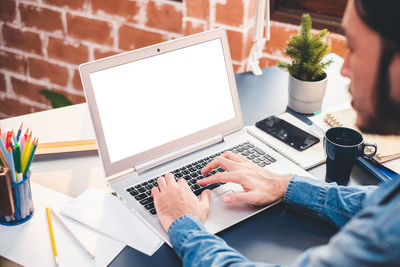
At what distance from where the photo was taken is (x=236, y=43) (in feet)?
5.30

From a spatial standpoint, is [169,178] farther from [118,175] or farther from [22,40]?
[22,40]

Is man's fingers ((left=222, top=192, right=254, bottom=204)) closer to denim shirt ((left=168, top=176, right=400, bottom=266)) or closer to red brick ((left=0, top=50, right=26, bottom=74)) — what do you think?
denim shirt ((left=168, top=176, right=400, bottom=266))

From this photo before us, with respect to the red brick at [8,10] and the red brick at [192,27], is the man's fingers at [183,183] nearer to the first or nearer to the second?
the red brick at [192,27]

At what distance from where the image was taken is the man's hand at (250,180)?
3.05ft

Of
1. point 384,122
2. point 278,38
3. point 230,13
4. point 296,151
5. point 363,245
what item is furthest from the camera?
point 278,38

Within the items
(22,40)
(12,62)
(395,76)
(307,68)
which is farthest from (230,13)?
(12,62)

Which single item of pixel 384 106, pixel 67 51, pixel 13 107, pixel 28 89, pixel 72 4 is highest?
pixel 384 106

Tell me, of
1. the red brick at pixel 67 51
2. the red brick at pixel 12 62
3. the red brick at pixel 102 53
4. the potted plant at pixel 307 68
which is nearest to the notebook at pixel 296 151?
the potted plant at pixel 307 68

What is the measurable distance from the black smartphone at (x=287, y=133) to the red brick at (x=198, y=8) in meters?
0.55

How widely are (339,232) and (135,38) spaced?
4.83ft

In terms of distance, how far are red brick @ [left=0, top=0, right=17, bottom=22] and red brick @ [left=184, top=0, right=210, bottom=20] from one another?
96cm

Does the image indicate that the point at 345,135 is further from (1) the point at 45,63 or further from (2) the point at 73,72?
(1) the point at 45,63

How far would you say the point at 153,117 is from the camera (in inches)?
41.3

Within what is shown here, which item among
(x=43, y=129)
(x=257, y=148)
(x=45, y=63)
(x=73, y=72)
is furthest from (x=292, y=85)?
(x=45, y=63)
